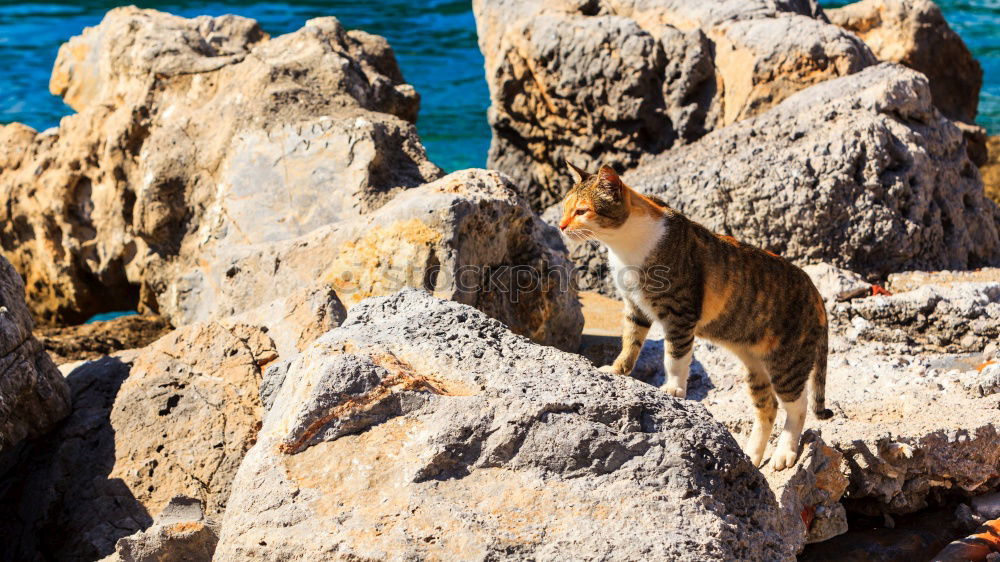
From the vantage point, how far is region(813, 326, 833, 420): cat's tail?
4090mm

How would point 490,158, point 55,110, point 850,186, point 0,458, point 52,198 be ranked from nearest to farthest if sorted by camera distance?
point 0,458
point 850,186
point 52,198
point 490,158
point 55,110

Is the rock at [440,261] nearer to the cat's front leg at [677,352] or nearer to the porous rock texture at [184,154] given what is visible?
the porous rock texture at [184,154]

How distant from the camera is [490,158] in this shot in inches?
389

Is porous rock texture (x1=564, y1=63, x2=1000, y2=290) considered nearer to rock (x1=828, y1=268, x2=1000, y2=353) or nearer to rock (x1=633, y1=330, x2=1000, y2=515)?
rock (x1=828, y1=268, x2=1000, y2=353)

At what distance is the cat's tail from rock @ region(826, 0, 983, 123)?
7122mm

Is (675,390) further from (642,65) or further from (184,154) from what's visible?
(642,65)

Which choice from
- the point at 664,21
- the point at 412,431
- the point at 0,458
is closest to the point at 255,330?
the point at 0,458

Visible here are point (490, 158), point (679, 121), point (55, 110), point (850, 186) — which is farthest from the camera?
point (55, 110)

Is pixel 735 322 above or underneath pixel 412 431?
underneath

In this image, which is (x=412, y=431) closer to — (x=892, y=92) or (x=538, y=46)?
(x=892, y=92)

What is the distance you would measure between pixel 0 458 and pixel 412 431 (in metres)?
2.30

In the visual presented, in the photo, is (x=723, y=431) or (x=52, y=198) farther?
(x=52, y=198)

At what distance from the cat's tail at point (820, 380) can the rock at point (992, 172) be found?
7596 mm

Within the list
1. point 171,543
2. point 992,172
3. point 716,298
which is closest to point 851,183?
point 716,298
